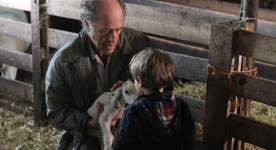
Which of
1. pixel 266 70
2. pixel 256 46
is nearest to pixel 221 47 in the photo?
pixel 256 46

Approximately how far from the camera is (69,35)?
163 inches

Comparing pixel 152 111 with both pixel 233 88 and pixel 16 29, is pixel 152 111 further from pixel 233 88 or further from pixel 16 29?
pixel 16 29

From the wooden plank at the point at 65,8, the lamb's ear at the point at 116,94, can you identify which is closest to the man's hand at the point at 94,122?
the lamb's ear at the point at 116,94

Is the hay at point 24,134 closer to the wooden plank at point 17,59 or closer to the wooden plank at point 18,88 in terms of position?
the wooden plank at point 18,88

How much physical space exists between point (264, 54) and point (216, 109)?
19.6 inches

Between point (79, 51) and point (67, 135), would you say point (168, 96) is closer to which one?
point (79, 51)

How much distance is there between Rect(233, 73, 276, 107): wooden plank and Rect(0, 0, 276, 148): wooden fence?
1.03 ft

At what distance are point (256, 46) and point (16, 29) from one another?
313 cm

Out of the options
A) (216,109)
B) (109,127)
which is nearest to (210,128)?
(216,109)

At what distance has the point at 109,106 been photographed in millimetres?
2766

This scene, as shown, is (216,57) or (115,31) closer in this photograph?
(216,57)

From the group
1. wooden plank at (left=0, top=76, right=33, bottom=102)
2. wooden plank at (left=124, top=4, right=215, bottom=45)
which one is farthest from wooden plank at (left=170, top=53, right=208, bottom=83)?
wooden plank at (left=0, top=76, right=33, bottom=102)

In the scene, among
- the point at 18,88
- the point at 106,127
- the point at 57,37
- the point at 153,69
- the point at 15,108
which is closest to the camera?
the point at 153,69

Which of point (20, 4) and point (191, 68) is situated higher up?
point (20, 4)
